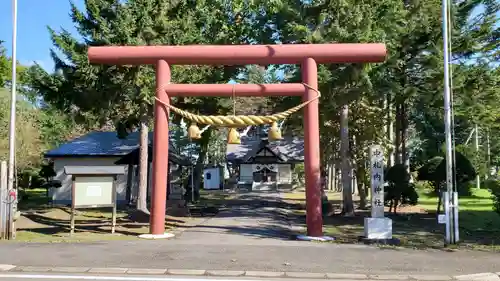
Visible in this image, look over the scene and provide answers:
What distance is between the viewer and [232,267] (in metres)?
9.13

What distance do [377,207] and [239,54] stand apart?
5.68 metres

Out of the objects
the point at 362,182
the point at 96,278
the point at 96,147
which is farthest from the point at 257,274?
the point at 96,147

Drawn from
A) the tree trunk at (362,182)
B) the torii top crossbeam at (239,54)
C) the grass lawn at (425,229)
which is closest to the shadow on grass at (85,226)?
the torii top crossbeam at (239,54)

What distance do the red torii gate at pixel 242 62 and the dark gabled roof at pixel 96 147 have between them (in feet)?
53.4

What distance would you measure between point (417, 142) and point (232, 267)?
48.2 meters

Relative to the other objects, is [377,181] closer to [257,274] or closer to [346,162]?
[257,274]

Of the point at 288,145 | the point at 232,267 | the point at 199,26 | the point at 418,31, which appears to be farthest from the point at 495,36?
the point at 288,145

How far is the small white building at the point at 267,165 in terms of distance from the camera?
4925cm

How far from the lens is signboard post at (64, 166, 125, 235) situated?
1449 cm

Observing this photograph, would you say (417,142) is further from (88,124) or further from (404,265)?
(404,265)

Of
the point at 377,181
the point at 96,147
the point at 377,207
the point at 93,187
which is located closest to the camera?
the point at 377,207

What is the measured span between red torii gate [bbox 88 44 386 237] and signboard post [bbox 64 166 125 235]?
2.10 metres

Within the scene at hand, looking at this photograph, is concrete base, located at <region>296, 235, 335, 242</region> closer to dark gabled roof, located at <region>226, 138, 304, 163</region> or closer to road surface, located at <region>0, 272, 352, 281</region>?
road surface, located at <region>0, 272, 352, 281</region>

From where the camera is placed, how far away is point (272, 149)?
50.0 meters
